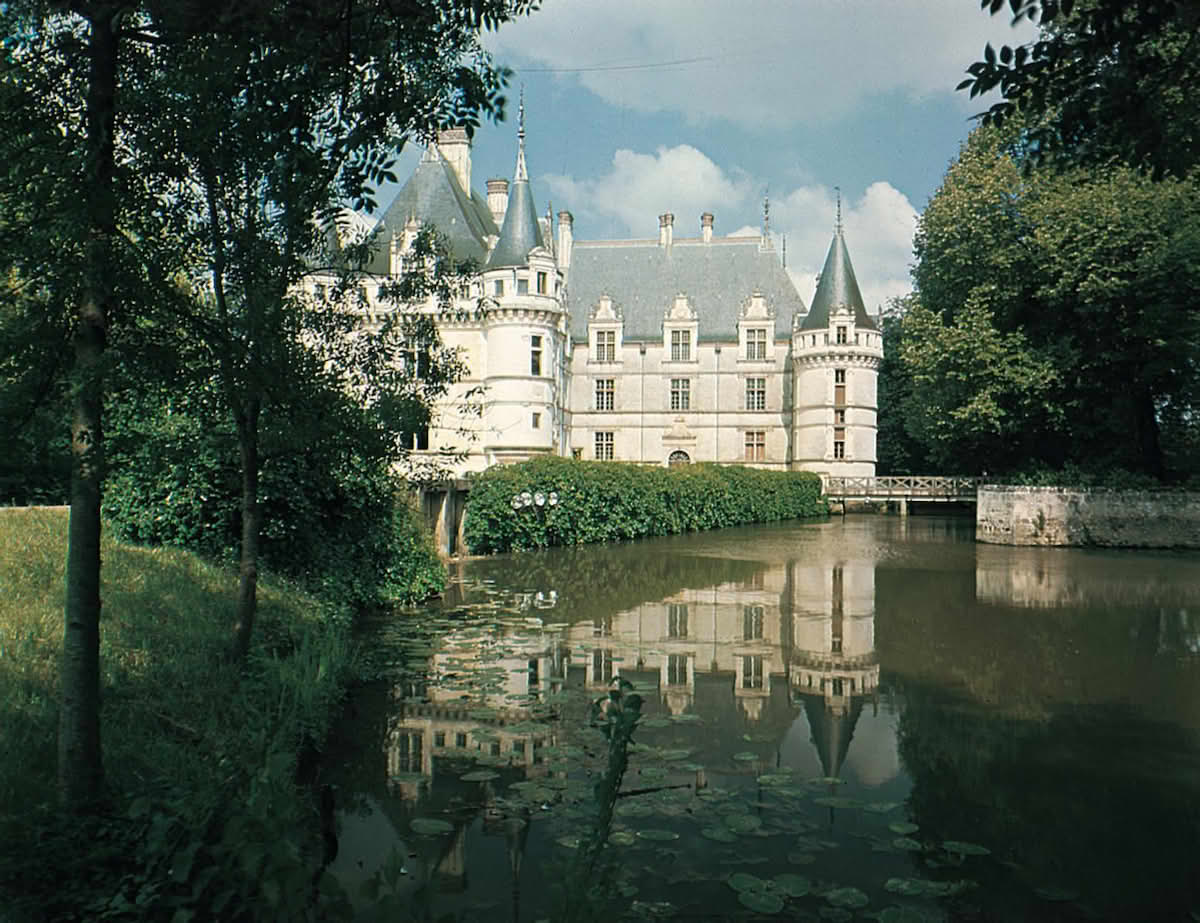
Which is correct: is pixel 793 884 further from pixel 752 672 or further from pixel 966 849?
pixel 752 672

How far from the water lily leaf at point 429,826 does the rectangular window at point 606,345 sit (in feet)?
139

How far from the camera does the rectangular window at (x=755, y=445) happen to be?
1788 inches

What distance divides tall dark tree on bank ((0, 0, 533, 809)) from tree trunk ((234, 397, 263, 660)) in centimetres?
213

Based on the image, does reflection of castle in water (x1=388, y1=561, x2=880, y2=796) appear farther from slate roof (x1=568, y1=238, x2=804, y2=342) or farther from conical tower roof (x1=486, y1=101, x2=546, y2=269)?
slate roof (x1=568, y1=238, x2=804, y2=342)

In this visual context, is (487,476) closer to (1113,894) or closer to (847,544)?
(847,544)

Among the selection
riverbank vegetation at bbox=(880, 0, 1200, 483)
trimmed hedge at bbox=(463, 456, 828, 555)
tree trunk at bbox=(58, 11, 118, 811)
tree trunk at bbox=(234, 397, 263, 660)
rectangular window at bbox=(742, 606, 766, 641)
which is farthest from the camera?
riverbank vegetation at bbox=(880, 0, 1200, 483)

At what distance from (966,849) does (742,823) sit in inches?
38.1

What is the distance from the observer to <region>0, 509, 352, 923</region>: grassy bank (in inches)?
113

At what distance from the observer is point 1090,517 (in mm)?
21547

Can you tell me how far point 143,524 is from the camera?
8.50 m

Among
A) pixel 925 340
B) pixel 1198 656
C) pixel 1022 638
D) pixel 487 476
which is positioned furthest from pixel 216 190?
pixel 925 340

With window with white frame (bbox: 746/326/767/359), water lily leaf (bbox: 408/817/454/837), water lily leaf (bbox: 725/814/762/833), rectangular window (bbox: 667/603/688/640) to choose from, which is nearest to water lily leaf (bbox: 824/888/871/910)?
water lily leaf (bbox: 725/814/762/833)

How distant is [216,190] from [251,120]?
2.04 m

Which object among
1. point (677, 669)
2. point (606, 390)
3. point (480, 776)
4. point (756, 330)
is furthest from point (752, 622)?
point (756, 330)
